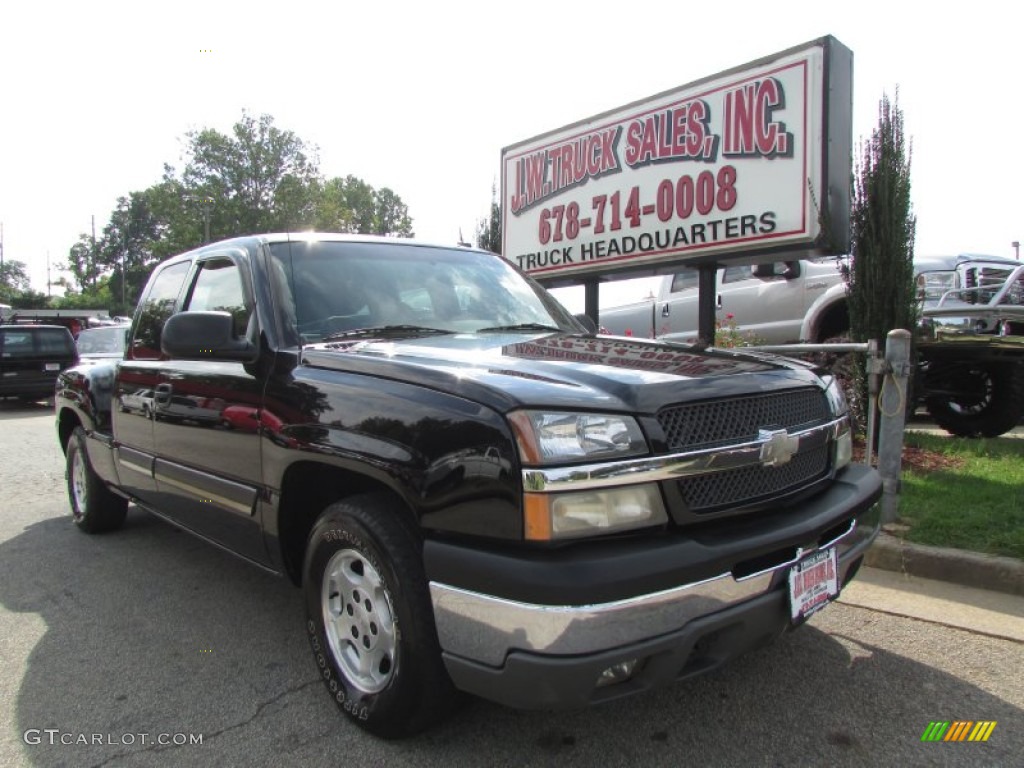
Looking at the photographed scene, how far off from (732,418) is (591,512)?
2.06ft

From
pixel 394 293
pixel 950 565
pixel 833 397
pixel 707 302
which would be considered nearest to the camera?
pixel 833 397

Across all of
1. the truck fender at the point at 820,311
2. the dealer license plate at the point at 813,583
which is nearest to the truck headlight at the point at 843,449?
the dealer license plate at the point at 813,583

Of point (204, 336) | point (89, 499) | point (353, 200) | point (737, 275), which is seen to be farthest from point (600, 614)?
point (353, 200)

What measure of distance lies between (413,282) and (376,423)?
1.27 meters

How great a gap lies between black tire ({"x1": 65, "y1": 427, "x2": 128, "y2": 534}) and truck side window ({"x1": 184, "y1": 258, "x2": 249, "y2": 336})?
177 centimetres

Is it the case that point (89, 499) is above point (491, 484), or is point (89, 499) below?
below

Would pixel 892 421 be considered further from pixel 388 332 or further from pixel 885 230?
pixel 388 332

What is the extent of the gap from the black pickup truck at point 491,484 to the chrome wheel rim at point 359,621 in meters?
0.01

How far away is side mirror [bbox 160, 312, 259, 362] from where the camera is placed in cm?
287

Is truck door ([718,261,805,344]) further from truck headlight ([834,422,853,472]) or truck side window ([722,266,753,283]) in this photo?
truck headlight ([834,422,853,472])

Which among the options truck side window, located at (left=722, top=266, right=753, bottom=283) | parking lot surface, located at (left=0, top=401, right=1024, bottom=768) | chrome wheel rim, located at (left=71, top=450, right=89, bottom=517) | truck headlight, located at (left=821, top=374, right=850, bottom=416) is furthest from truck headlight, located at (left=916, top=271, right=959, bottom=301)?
chrome wheel rim, located at (left=71, top=450, right=89, bottom=517)

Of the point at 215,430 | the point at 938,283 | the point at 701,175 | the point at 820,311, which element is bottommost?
the point at 215,430

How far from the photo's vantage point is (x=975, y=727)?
2.44m

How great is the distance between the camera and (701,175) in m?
6.53
